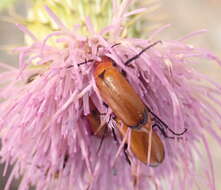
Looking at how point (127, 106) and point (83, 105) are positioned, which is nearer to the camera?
point (127, 106)

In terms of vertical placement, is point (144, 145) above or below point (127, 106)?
below

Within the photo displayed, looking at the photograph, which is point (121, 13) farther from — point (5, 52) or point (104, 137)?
point (5, 52)

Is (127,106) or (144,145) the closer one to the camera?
(127,106)

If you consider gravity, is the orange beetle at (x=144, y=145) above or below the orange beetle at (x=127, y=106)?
below

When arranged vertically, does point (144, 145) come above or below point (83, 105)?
below

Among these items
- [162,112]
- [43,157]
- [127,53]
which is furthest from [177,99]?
[43,157]
